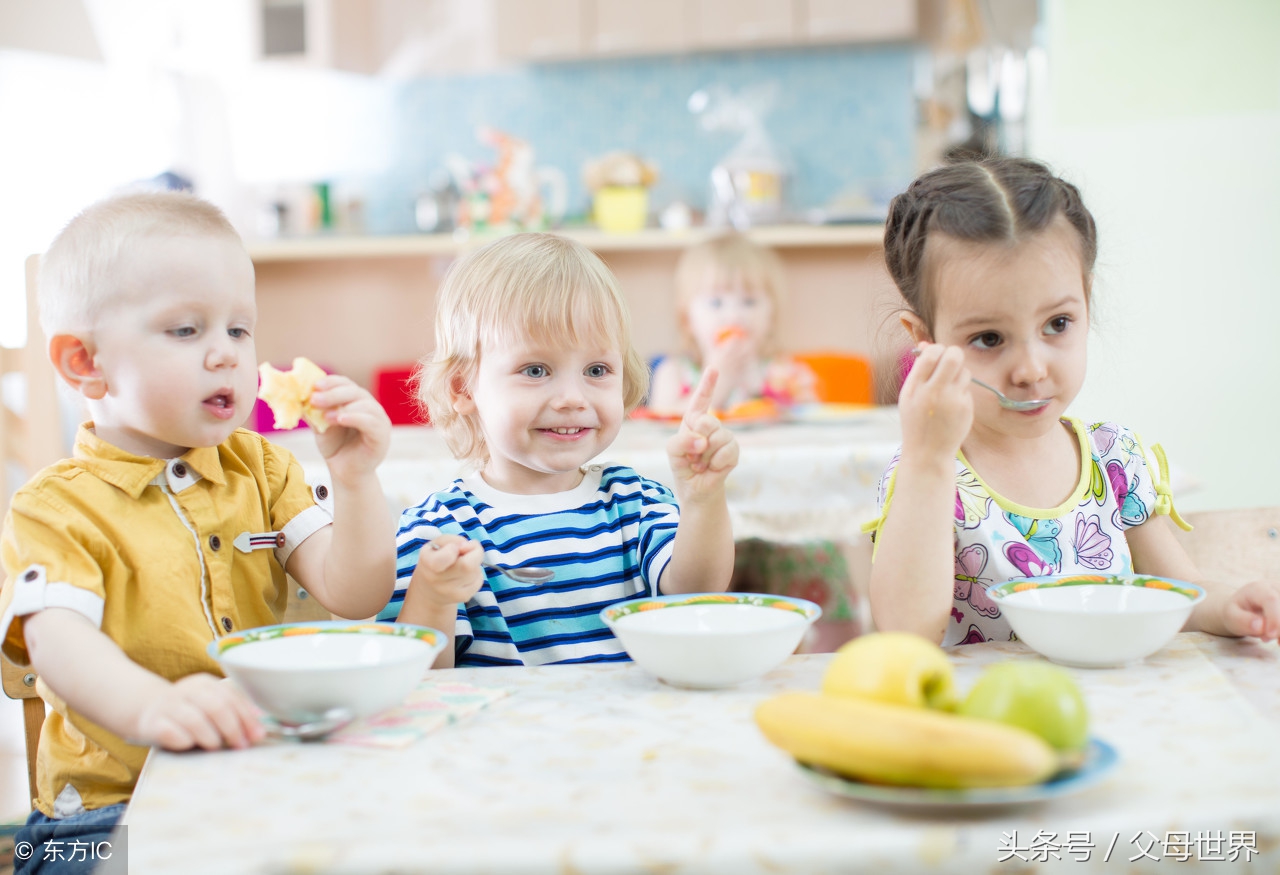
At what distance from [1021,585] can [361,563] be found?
0.55 meters

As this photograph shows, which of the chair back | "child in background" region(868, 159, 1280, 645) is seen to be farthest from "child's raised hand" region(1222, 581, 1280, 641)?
the chair back

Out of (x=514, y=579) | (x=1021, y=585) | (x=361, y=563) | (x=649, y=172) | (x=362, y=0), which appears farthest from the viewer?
(x=362, y=0)

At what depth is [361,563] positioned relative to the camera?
0.98 m

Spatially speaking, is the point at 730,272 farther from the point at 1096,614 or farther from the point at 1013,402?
the point at 1096,614

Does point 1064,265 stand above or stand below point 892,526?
above

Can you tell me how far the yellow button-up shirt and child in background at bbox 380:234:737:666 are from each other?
16 centimetres

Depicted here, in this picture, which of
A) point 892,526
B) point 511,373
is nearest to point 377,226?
point 511,373

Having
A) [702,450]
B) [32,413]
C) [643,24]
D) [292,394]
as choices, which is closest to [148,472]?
[292,394]

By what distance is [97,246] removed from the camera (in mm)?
923

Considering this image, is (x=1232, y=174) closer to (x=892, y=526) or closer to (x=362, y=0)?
(x=892, y=526)

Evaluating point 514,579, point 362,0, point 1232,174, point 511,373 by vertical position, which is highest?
point 362,0

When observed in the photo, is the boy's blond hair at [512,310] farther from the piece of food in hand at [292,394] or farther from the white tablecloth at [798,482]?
the white tablecloth at [798,482]

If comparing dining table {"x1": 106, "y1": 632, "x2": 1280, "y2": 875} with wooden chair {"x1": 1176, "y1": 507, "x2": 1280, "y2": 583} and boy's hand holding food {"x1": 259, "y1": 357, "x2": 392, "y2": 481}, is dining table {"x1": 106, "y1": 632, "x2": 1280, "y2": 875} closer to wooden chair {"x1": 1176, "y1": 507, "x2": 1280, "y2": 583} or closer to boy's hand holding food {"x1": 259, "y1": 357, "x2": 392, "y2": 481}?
boy's hand holding food {"x1": 259, "y1": 357, "x2": 392, "y2": 481}

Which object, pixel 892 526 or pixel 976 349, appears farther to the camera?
pixel 976 349
